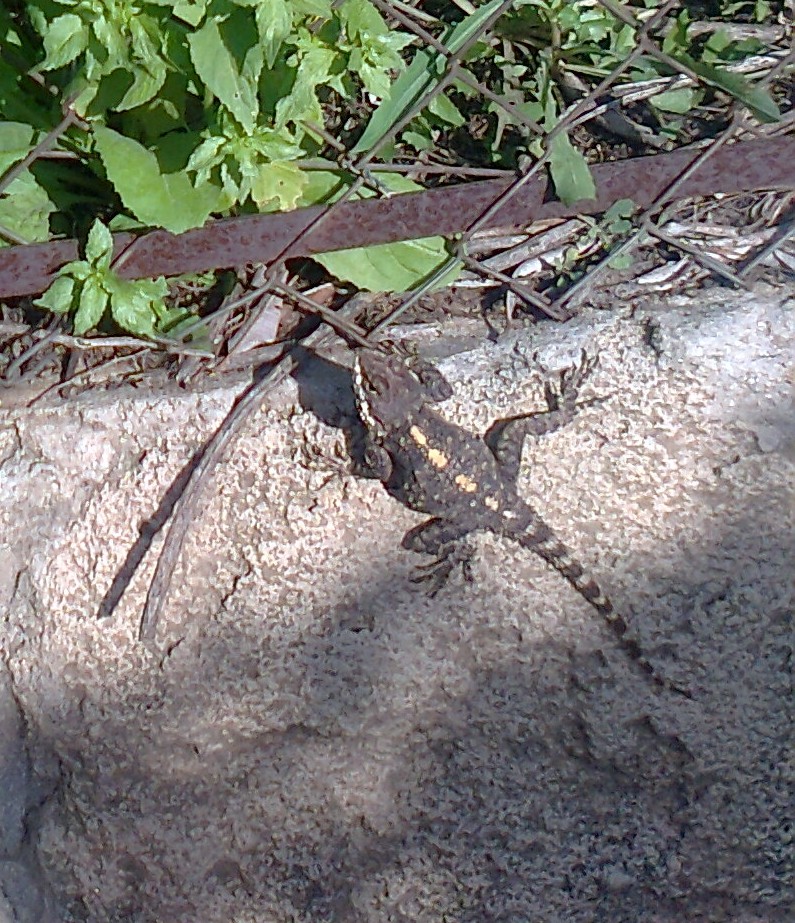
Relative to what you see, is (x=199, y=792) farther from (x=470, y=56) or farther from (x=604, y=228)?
(x=470, y=56)

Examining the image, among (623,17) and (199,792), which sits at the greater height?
(623,17)

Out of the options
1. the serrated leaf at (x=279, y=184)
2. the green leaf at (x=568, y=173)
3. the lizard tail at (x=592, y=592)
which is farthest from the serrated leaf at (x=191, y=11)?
the lizard tail at (x=592, y=592)

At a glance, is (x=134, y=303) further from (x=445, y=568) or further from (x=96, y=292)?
(x=445, y=568)

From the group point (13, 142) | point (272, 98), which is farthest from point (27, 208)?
point (272, 98)

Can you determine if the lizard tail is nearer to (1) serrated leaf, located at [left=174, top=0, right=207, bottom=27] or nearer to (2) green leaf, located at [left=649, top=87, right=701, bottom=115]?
(2) green leaf, located at [left=649, top=87, right=701, bottom=115]

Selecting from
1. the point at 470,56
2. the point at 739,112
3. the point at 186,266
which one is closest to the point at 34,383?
the point at 186,266

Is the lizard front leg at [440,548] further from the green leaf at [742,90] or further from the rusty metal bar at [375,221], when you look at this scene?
the green leaf at [742,90]
